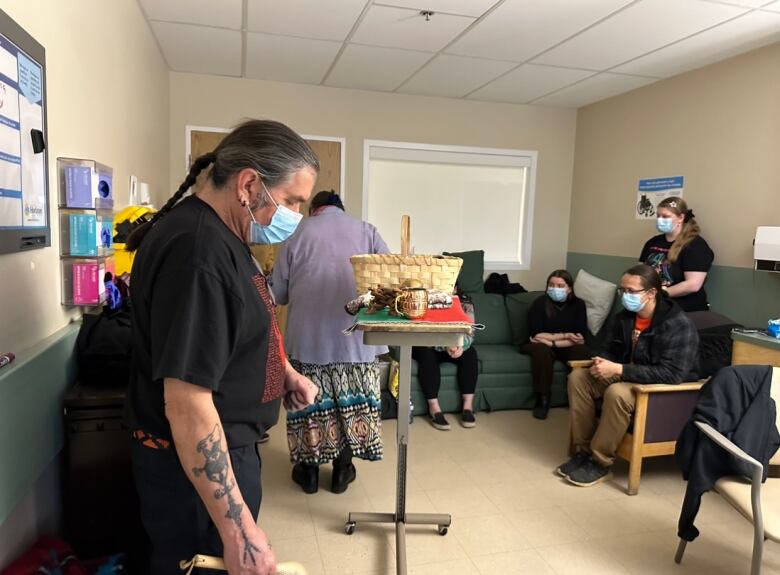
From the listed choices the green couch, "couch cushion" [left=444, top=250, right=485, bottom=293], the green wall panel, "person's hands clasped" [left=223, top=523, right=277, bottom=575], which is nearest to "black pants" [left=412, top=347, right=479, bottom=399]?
the green couch

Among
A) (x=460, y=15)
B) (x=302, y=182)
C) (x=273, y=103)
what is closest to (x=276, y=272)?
(x=302, y=182)

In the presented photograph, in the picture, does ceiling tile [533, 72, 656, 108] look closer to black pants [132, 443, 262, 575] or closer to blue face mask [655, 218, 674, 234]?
blue face mask [655, 218, 674, 234]

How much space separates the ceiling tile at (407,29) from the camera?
9.55ft

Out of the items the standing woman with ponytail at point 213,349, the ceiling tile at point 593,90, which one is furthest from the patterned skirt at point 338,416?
the ceiling tile at point 593,90

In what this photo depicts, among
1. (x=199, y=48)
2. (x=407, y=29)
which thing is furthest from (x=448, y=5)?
(x=199, y=48)

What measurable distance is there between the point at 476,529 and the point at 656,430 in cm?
110

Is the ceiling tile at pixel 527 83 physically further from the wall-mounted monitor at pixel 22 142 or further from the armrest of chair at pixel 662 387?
the wall-mounted monitor at pixel 22 142

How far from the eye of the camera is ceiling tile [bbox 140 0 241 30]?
282cm

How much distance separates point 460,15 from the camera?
288 centimetres

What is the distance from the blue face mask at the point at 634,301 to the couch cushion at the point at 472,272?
181 cm

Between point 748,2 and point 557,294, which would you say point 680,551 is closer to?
point 557,294

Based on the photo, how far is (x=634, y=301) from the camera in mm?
2793

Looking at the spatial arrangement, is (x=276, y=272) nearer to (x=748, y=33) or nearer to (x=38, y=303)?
(x=38, y=303)

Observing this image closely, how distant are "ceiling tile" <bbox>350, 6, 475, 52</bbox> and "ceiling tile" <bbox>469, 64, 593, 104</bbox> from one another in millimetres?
816
